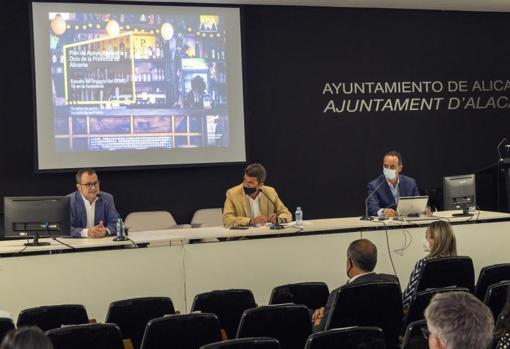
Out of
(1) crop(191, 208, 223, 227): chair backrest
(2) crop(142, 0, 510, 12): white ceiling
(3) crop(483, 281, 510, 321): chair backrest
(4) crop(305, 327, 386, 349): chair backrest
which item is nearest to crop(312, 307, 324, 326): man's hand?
(3) crop(483, 281, 510, 321): chair backrest

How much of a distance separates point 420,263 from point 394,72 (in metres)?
4.97

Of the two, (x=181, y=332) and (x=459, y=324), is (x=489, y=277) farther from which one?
(x=459, y=324)

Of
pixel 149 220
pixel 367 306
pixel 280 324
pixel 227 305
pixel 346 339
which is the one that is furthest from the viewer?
pixel 149 220

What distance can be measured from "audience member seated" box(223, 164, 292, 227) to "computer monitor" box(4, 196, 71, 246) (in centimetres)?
159

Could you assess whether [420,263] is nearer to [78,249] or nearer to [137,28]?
[78,249]

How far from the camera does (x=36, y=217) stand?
5.81 metres

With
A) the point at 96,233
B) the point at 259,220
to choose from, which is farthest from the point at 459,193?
the point at 96,233

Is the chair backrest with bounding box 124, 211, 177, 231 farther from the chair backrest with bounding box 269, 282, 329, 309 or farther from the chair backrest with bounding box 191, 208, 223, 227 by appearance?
the chair backrest with bounding box 269, 282, 329, 309

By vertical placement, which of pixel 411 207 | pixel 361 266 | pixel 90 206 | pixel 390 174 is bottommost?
pixel 361 266

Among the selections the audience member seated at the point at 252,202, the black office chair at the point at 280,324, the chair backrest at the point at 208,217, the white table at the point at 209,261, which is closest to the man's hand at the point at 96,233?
the white table at the point at 209,261

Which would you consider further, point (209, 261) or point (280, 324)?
point (209, 261)

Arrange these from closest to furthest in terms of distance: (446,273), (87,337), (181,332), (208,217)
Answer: (87,337) → (181,332) → (446,273) → (208,217)

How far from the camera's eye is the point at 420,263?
496cm

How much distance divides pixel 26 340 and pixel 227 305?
2.03m
